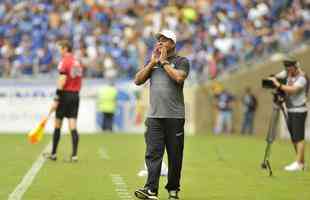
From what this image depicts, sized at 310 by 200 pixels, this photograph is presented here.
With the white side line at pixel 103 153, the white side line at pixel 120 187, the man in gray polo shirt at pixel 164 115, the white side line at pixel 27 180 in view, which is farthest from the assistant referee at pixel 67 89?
the man in gray polo shirt at pixel 164 115

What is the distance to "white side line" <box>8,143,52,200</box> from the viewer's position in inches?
455

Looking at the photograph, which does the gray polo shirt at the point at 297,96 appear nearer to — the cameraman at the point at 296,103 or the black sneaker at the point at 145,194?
the cameraman at the point at 296,103

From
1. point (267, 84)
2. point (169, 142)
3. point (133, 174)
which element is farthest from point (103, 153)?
point (169, 142)

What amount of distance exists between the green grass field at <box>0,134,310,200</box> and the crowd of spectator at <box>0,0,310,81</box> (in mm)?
9768

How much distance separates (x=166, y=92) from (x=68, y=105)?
669 centimetres

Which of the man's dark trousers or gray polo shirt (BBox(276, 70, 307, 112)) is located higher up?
gray polo shirt (BBox(276, 70, 307, 112))

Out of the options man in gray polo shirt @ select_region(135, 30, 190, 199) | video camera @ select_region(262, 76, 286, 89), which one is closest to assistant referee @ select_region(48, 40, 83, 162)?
video camera @ select_region(262, 76, 286, 89)

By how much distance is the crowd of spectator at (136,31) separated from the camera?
111ft

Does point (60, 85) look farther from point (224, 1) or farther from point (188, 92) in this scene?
point (224, 1)

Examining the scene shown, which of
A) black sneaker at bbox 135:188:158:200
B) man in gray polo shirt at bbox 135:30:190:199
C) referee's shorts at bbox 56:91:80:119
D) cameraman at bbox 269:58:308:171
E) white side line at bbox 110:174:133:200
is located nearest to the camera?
black sneaker at bbox 135:188:158:200

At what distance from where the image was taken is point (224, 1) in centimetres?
3731

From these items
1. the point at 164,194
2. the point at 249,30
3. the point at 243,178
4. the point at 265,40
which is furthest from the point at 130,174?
the point at 249,30

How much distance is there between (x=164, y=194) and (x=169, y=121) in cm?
121

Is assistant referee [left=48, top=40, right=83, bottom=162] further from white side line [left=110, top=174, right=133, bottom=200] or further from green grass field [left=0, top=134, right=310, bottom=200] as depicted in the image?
white side line [left=110, top=174, right=133, bottom=200]
